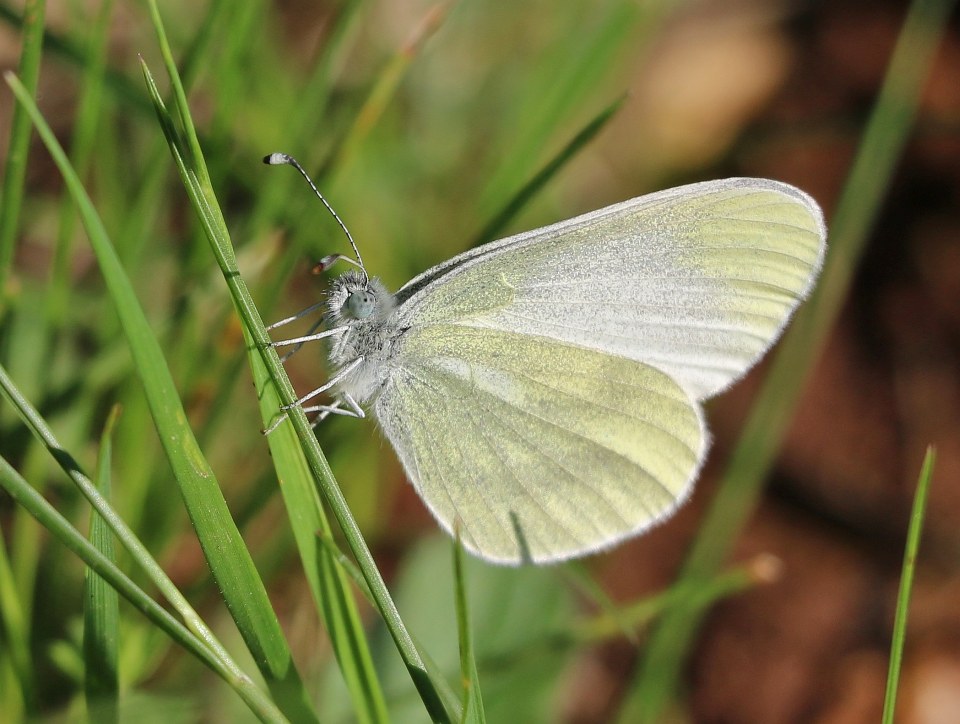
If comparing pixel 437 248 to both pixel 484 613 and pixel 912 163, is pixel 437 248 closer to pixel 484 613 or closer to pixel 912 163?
pixel 484 613

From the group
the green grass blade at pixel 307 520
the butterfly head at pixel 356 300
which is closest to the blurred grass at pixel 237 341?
A: the green grass blade at pixel 307 520

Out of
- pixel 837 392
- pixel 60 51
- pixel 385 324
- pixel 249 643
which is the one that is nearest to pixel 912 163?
pixel 837 392

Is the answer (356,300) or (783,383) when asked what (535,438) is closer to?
(356,300)

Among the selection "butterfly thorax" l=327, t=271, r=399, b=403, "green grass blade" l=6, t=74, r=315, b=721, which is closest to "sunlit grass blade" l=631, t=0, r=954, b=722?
"butterfly thorax" l=327, t=271, r=399, b=403

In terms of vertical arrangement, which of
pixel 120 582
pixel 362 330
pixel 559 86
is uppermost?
pixel 120 582

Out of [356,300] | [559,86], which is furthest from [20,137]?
[559,86]

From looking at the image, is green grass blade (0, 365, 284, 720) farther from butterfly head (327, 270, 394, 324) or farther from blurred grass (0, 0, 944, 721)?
butterfly head (327, 270, 394, 324)

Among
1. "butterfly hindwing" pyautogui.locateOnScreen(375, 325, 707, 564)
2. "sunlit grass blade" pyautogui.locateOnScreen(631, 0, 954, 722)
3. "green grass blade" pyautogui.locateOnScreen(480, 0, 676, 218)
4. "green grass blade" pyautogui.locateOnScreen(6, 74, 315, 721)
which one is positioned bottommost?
"sunlit grass blade" pyautogui.locateOnScreen(631, 0, 954, 722)

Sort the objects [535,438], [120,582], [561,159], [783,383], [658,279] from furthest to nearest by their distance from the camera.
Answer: [783,383]
[535,438]
[658,279]
[561,159]
[120,582]
